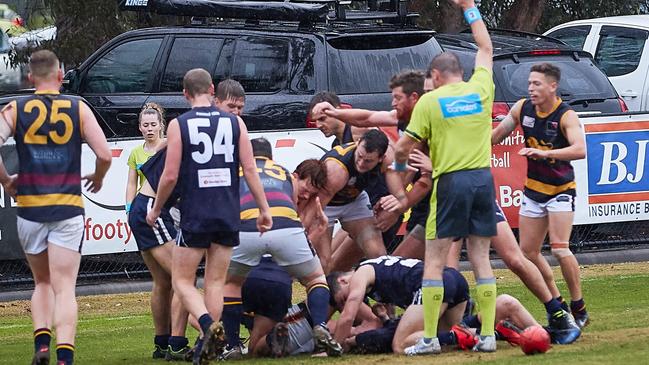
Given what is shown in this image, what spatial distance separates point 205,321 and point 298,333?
3.89 ft

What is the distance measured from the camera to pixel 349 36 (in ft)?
52.5

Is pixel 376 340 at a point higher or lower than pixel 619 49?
lower

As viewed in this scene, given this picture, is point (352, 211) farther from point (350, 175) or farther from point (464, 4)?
point (464, 4)

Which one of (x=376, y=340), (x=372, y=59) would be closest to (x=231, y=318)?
(x=376, y=340)

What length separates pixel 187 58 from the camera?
16.8 metres

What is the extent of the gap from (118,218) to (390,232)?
3.67 meters

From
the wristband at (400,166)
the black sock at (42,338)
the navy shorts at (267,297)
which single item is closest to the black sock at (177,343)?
the navy shorts at (267,297)

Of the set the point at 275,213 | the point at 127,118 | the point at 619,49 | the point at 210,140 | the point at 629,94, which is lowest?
the point at 629,94

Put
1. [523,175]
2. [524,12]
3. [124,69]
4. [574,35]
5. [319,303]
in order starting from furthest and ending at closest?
[524,12] < [574,35] < [124,69] < [523,175] < [319,303]

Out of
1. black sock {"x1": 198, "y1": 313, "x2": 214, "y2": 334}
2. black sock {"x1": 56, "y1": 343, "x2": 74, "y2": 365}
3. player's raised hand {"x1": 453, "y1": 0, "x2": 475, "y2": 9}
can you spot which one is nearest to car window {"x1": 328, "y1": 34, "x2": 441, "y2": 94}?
player's raised hand {"x1": 453, "y1": 0, "x2": 475, "y2": 9}

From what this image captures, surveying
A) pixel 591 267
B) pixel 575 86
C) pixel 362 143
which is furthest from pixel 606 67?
pixel 362 143

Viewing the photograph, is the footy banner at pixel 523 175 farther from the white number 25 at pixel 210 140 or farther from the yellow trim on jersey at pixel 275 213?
the white number 25 at pixel 210 140

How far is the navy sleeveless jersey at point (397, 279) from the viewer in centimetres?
1032

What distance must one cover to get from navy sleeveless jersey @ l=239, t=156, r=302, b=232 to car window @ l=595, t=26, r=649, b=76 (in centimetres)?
1091
